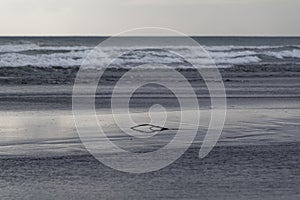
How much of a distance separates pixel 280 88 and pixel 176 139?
38.6 ft

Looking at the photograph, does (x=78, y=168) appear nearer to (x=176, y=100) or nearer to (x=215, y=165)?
(x=215, y=165)

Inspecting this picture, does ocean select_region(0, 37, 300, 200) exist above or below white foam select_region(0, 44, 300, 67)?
below

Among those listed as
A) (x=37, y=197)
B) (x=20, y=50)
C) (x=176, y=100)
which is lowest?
(x=37, y=197)

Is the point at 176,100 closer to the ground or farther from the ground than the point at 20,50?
closer to the ground

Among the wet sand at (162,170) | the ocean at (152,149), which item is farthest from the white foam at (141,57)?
the wet sand at (162,170)

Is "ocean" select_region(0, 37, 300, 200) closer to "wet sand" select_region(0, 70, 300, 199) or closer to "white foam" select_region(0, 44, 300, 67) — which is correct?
"wet sand" select_region(0, 70, 300, 199)

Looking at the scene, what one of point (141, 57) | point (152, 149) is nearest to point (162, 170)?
point (152, 149)

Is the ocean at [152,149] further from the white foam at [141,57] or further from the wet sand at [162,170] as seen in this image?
the white foam at [141,57]

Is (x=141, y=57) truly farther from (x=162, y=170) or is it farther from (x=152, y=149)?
(x=162, y=170)

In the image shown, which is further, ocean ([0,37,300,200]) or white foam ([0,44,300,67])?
white foam ([0,44,300,67])

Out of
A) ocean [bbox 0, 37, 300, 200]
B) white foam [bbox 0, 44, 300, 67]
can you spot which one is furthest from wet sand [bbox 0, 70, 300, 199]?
white foam [bbox 0, 44, 300, 67]

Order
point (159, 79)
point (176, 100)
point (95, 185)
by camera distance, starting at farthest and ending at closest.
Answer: point (159, 79), point (176, 100), point (95, 185)

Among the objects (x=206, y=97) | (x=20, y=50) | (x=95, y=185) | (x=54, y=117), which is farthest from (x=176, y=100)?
(x=20, y=50)

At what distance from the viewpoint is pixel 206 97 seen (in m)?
19.2
